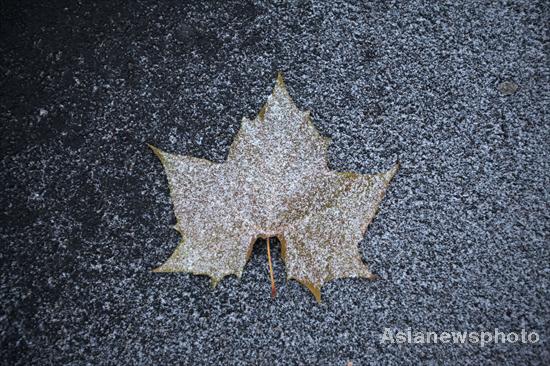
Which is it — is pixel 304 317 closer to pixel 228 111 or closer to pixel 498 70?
pixel 228 111

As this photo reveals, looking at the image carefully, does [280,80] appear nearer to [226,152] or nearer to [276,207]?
[226,152]

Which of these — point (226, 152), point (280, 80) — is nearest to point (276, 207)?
point (226, 152)

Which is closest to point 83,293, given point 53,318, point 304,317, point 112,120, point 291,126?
point 53,318

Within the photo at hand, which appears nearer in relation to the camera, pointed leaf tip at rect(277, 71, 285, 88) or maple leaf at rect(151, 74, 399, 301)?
maple leaf at rect(151, 74, 399, 301)

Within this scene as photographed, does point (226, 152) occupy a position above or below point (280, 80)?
below

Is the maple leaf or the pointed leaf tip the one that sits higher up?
the pointed leaf tip
